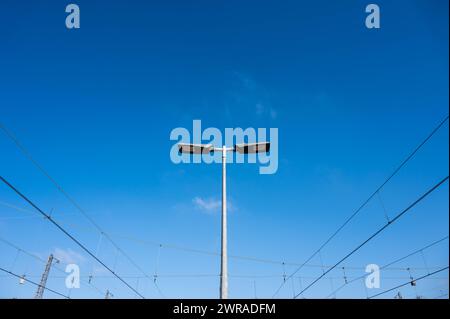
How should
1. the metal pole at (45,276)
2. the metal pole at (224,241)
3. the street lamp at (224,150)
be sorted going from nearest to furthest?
1. the metal pole at (224,241)
2. the street lamp at (224,150)
3. the metal pole at (45,276)

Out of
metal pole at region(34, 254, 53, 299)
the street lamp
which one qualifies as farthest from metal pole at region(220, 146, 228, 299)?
metal pole at region(34, 254, 53, 299)

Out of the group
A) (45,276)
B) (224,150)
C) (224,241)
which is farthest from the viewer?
(45,276)

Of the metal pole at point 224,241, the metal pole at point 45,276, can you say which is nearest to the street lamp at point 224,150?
the metal pole at point 224,241

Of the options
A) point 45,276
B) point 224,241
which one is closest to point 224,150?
point 224,241

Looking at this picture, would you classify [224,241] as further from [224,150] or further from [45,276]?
[45,276]

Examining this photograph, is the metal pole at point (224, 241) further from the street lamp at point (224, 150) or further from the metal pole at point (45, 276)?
the metal pole at point (45, 276)

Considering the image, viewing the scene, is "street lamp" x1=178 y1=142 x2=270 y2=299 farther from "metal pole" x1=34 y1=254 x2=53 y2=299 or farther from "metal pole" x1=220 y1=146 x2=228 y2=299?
"metal pole" x1=34 y1=254 x2=53 y2=299

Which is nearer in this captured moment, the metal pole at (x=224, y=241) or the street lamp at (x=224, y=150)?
the metal pole at (x=224, y=241)

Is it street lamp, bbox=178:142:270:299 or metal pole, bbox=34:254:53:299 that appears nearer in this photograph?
street lamp, bbox=178:142:270:299

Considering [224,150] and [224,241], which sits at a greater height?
[224,150]

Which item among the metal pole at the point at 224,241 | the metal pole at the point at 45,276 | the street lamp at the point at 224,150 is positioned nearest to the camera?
the metal pole at the point at 224,241

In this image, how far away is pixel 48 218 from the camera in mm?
8211
